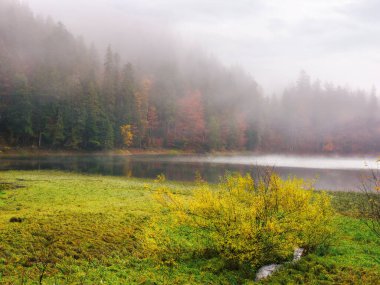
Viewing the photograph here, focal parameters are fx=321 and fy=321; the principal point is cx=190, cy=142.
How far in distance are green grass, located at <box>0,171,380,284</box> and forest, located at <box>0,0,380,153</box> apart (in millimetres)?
54495

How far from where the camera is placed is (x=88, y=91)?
251 ft

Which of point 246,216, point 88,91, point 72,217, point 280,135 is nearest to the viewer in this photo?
point 246,216

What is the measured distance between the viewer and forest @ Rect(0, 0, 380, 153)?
69562mm

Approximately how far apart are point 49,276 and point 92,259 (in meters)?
1.82

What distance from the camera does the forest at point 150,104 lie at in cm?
6956

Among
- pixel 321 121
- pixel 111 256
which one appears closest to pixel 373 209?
pixel 111 256

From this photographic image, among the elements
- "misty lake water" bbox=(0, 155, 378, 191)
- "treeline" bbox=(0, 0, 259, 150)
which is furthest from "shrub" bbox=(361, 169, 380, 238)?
"treeline" bbox=(0, 0, 259, 150)

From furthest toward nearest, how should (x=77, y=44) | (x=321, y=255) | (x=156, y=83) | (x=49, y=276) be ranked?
(x=156, y=83) < (x=77, y=44) < (x=321, y=255) < (x=49, y=276)

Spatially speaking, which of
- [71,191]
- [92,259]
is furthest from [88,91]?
[92,259]

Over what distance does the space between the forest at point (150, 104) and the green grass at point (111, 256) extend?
179 feet

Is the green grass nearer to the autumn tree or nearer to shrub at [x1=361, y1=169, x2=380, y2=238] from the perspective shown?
shrub at [x1=361, y1=169, x2=380, y2=238]

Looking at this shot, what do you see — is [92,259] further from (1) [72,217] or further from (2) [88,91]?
(2) [88,91]

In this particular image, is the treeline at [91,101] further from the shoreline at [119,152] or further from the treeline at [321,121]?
the treeline at [321,121]

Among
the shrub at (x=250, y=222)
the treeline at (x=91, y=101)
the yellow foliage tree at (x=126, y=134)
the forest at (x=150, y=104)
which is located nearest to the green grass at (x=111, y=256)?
the shrub at (x=250, y=222)
